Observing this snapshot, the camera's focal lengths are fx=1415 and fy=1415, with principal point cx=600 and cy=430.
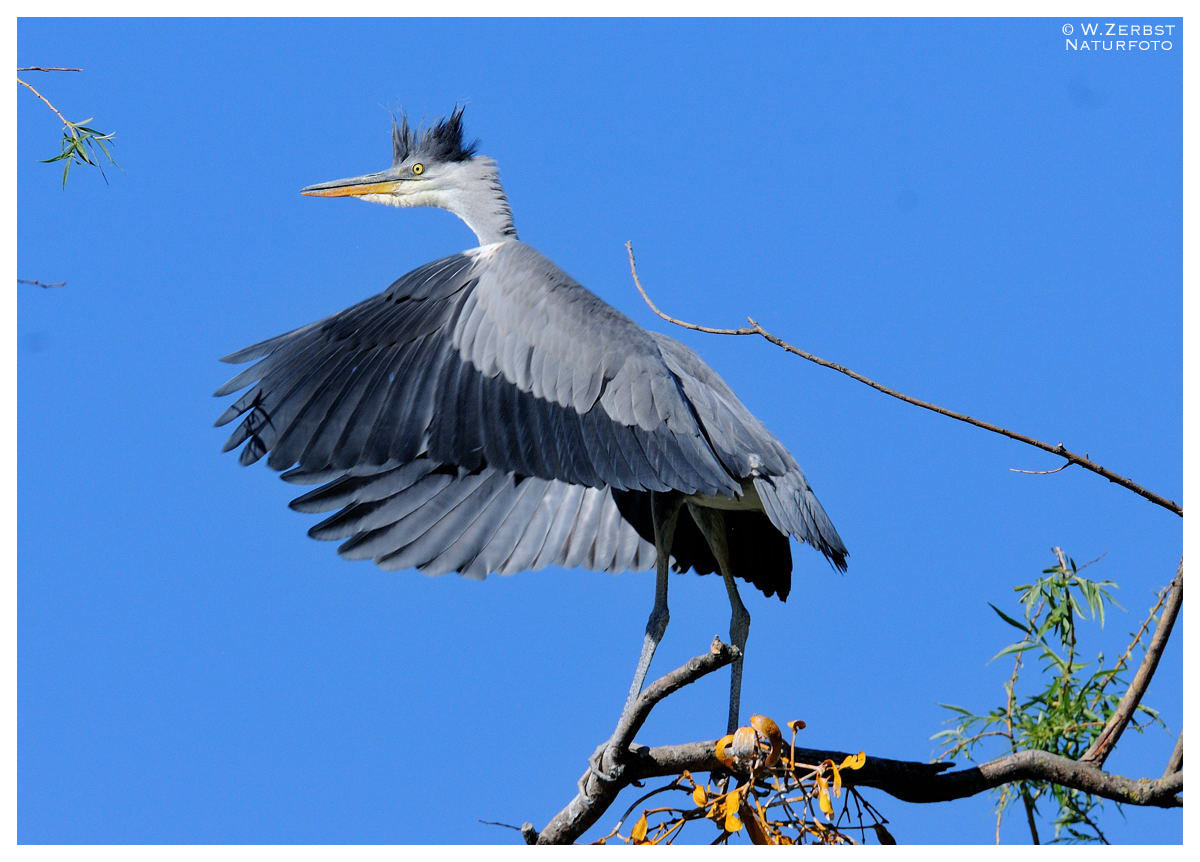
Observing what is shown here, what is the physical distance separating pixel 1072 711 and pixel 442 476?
229 centimetres

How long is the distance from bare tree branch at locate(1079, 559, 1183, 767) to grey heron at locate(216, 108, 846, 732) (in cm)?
102

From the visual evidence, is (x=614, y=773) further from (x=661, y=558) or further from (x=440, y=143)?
(x=440, y=143)

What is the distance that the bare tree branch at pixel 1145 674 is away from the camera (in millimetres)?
3385

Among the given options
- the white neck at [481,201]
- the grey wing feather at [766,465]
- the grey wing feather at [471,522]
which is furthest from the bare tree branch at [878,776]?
the white neck at [481,201]

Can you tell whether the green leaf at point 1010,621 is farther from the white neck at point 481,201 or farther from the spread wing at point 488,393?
the white neck at point 481,201

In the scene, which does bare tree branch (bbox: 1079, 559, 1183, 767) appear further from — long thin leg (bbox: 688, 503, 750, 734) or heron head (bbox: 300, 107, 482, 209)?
heron head (bbox: 300, 107, 482, 209)

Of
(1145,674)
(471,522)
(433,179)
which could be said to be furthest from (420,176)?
(1145,674)

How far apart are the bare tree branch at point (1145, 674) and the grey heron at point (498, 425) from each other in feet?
3.35

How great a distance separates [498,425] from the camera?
4.27 meters

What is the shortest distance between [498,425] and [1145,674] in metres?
1.93

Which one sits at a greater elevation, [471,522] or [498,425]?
[471,522]
